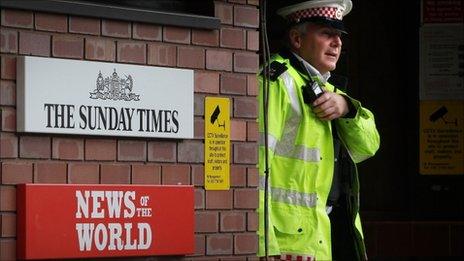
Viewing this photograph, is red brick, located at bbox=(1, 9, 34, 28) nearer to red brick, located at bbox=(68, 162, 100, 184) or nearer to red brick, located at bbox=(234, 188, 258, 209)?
red brick, located at bbox=(68, 162, 100, 184)

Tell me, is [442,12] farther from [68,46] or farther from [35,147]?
[35,147]

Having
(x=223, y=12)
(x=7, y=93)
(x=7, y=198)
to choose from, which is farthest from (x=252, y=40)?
(x=7, y=198)

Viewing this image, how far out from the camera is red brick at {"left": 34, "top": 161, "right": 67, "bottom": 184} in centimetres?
523

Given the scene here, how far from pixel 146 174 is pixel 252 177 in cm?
63

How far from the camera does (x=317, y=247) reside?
6.12m

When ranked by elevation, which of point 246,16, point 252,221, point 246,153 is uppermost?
point 246,16

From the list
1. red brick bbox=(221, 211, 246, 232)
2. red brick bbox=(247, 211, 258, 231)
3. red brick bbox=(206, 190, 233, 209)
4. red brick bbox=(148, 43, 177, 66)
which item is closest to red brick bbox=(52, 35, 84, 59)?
red brick bbox=(148, 43, 177, 66)

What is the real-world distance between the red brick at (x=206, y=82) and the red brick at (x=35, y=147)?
0.83 m

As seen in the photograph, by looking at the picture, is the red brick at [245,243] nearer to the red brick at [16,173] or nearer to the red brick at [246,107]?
the red brick at [246,107]

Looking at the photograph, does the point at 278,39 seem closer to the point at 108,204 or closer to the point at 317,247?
the point at 317,247

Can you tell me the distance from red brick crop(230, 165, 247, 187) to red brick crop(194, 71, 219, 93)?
1.27ft

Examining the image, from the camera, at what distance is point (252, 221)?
5.95 metres

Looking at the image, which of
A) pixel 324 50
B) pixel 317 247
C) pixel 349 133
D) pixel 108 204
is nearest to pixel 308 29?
pixel 324 50

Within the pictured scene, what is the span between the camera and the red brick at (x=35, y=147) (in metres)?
5.20
